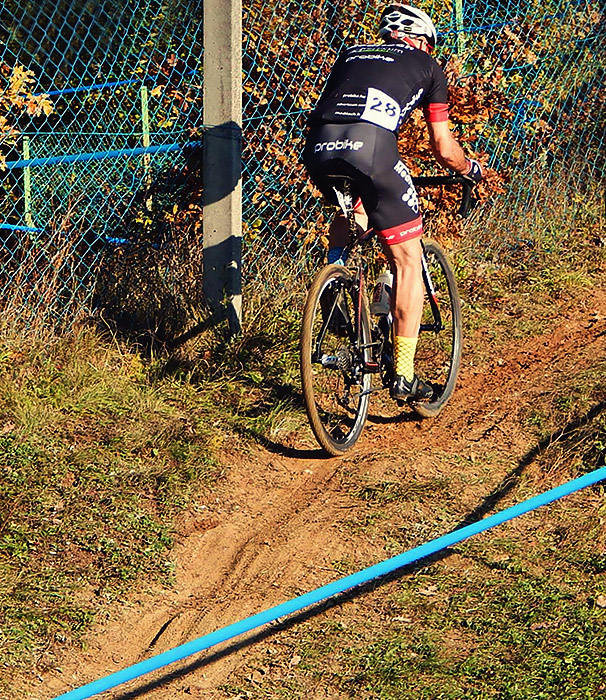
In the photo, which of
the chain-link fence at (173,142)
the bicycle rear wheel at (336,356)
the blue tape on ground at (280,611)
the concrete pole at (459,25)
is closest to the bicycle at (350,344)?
the bicycle rear wheel at (336,356)

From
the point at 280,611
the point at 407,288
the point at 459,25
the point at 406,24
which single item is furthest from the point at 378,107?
the point at 459,25

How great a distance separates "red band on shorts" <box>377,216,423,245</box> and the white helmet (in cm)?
90

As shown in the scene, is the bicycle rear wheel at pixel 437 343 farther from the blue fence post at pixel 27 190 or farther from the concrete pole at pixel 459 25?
the blue fence post at pixel 27 190

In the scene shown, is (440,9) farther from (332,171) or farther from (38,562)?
(38,562)

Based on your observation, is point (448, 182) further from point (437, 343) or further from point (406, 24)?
point (437, 343)

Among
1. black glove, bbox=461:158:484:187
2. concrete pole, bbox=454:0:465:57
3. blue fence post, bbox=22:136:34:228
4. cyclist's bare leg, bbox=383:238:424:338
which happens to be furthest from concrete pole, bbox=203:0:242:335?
concrete pole, bbox=454:0:465:57

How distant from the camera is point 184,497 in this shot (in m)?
4.57

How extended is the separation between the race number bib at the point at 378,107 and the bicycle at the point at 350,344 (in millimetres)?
304

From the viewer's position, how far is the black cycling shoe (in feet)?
16.8

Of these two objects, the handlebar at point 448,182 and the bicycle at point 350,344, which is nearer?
the bicycle at point 350,344

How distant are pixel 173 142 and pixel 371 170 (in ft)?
7.89

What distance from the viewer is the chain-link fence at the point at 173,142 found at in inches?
236

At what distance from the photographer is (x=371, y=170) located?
4641 mm

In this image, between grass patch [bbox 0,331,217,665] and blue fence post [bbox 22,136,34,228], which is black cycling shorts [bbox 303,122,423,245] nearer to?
grass patch [bbox 0,331,217,665]
